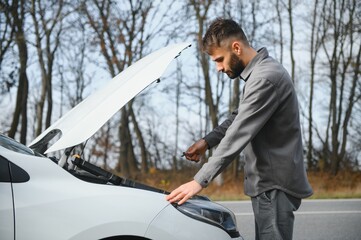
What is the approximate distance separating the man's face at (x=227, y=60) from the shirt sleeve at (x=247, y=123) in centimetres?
16

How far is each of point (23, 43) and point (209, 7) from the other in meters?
6.80

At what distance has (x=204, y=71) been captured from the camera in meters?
18.1

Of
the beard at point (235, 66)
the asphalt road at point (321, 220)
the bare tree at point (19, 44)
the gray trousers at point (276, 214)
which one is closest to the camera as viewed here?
the gray trousers at point (276, 214)

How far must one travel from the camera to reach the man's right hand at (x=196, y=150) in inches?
113

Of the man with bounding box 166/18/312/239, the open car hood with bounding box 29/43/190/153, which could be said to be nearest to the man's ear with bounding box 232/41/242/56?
the man with bounding box 166/18/312/239

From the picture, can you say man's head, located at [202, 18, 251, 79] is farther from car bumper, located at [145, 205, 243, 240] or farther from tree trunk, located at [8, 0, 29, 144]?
tree trunk, located at [8, 0, 29, 144]


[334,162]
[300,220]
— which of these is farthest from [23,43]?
[334,162]

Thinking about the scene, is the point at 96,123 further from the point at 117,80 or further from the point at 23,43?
the point at 23,43

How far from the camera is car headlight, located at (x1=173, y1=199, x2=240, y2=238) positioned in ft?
7.62

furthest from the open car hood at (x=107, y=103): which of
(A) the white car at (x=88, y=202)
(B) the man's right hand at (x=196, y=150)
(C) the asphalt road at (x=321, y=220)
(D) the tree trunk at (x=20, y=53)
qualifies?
(D) the tree trunk at (x=20, y=53)

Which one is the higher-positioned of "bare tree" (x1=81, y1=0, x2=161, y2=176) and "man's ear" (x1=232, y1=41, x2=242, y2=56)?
"bare tree" (x1=81, y1=0, x2=161, y2=176)

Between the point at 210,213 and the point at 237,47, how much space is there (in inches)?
35.1

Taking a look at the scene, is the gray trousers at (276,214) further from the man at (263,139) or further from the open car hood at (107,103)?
the open car hood at (107,103)

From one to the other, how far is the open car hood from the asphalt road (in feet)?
11.1
